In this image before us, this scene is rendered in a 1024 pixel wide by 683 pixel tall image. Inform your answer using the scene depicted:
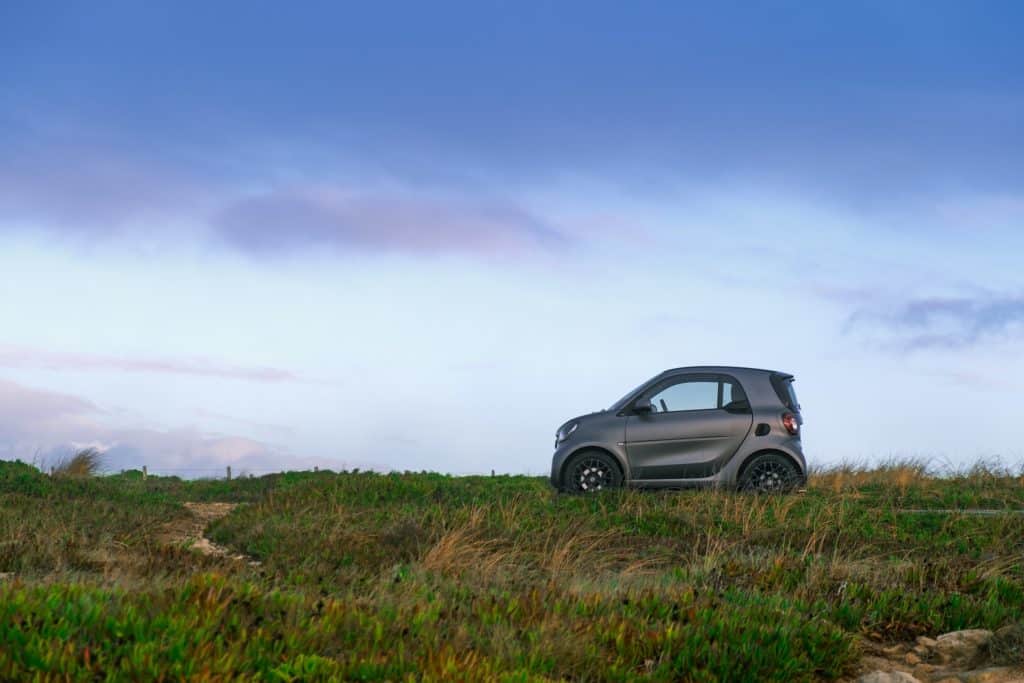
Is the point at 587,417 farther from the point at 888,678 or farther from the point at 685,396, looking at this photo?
the point at 888,678

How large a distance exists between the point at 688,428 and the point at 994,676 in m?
9.25

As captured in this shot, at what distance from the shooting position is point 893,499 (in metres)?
17.3

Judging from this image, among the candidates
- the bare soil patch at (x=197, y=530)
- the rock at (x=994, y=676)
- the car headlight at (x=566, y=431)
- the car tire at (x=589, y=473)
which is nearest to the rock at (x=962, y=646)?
the rock at (x=994, y=676)

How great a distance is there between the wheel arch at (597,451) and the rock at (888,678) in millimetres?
9422

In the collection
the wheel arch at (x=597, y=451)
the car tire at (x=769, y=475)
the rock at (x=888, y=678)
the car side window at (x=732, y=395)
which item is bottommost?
the rock at (x=888, y=678)

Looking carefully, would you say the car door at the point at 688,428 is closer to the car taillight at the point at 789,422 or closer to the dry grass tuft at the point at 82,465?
the car taillight at the point at 789,422

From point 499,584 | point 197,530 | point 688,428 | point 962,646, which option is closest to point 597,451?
point 688,428

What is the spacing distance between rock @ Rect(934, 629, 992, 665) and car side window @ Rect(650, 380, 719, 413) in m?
8.63

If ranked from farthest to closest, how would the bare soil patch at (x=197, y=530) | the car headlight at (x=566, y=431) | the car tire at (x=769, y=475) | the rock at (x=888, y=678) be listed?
1. the car headlight at (x=566, y=431)
2. the car tire at (x=769, y=475)
3. the bare soil patch at (x=197, y=530)
4. the rock at (x=888, y=678)

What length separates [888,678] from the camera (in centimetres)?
667

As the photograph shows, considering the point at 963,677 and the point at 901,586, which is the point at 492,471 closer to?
the point at 901,586

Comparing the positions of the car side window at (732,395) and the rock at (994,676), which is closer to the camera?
the rock at (994,676)

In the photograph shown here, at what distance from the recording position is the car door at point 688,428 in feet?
52.4

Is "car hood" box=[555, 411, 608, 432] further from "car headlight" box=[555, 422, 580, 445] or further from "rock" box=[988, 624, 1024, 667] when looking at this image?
"rock" box=[988, 624, 1024, 667]
